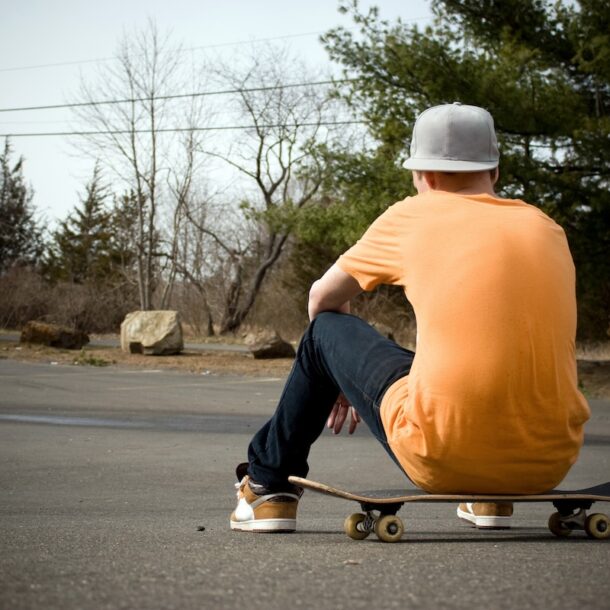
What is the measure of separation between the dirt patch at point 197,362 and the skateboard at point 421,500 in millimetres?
11732

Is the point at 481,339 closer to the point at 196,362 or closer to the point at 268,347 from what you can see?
the point at 196,362

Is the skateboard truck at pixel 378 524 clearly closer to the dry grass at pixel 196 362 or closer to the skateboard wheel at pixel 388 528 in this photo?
the skateboard wheel at pixel 388 528

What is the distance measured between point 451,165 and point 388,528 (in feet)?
4.06

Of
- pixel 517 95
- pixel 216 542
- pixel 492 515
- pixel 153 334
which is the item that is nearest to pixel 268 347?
pixel 153 334

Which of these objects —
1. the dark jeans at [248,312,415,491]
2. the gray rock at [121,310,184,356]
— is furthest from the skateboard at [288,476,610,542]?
the gray rock at [121,310,184,356]

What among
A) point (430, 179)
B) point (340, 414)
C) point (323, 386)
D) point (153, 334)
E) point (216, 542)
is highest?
point (430, 179)

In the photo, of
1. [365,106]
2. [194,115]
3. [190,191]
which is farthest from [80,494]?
[190,191]

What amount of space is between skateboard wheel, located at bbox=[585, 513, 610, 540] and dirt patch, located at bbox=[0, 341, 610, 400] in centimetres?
1171

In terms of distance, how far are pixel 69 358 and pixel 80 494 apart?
1382cm

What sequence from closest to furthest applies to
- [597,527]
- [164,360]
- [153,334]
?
[597,527] < [164,360] < [153,334]

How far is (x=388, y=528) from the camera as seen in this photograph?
348cm

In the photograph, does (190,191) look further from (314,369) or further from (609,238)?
(314,369)

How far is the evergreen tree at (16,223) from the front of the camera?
4734cm

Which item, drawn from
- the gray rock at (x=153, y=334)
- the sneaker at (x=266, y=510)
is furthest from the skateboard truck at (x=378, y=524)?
the gray rock at (x=153, y=334)
